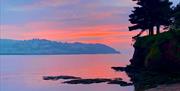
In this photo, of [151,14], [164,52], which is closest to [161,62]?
[164,52]

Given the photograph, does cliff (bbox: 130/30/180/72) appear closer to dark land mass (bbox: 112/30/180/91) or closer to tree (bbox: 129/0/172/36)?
dark land mass (bbox: 112/30/180/91)

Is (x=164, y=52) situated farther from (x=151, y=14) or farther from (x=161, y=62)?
(x=151, y=14)

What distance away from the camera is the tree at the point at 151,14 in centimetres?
7644

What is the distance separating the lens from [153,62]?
65562mm

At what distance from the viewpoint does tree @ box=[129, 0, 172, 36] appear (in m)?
76.4

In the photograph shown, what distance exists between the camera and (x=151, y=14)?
76438 mm

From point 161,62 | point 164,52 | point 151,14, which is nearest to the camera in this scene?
point 164,52

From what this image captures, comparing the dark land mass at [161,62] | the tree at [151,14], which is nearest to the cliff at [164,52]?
the dark land mass at [161,62]

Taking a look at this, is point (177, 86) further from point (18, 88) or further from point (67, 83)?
point (18, 88)

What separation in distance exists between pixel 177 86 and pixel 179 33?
1187 cm

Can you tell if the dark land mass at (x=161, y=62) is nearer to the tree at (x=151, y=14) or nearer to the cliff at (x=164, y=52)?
the cliff at (x=164, y=52)

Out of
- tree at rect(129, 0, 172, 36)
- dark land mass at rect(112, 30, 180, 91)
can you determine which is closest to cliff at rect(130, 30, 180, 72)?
dark land mass at rect(112, 30, 180, 91)

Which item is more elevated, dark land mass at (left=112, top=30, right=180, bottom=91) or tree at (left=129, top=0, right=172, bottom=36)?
tree at (left=129, top=0, right=172, bottom=36)

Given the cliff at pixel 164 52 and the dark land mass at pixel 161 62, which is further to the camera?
the cliff at pixel 164 52
